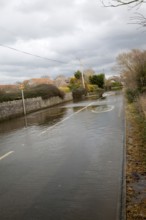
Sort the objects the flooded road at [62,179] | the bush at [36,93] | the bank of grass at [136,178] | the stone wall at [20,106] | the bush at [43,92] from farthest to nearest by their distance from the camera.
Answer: the bush at [43,92], the bush at [36,93], the stone wall at [20,106], the flooded road at [62,179], the bank of grass at [136,178]

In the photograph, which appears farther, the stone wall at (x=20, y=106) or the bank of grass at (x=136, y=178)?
the stone wall at (x=20, y=106)

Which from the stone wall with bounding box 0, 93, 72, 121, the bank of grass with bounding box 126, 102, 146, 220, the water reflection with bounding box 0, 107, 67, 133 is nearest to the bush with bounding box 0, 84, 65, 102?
the stone wall with bounding box 0, 93, 72, 121

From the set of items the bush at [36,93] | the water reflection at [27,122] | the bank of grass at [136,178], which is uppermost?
the bush at [36,93]

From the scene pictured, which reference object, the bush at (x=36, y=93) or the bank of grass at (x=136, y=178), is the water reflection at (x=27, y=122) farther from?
the bank of grass at (x=136, y=178)

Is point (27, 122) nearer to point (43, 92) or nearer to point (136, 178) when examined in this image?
point (136, 178)

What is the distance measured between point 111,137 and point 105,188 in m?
6.27

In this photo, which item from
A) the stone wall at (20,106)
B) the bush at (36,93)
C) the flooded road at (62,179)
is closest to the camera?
the flooded road at (62,179)

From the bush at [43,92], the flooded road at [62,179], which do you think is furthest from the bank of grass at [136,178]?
the bush at [43,92]

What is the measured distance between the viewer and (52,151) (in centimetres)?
1041

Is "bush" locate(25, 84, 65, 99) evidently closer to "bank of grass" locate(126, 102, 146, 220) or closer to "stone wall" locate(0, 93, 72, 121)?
"stone wall" locate(0, 93, 72, 121)

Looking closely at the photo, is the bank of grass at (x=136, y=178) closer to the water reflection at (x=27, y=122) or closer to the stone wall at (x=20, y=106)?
the water reflection at (x=27, y=122)

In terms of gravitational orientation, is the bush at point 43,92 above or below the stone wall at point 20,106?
above

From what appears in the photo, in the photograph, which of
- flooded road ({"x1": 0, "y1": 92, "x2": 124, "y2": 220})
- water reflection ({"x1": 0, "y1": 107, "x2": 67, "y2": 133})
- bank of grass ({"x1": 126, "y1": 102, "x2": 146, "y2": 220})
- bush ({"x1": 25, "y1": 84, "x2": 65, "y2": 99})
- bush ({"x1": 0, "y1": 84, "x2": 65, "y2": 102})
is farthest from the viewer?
bush ({"x1": 25, "y1": 84, "x2": 65, "y2": 99})

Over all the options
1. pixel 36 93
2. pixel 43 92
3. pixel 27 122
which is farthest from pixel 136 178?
pixel 43 92
